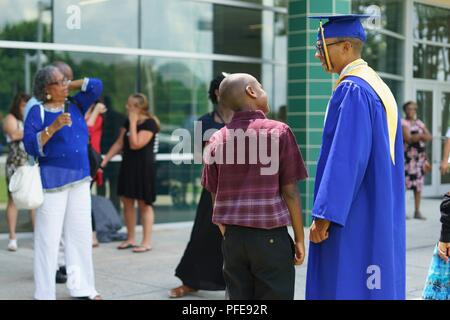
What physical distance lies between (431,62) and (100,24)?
8.17 m

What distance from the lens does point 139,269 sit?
7758 millimetres

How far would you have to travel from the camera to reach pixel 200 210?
6262 millimetres

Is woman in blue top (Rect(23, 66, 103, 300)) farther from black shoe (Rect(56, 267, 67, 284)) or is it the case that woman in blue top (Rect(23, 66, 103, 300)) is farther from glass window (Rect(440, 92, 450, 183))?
glass window (Rect(440, 92, 450, 183))

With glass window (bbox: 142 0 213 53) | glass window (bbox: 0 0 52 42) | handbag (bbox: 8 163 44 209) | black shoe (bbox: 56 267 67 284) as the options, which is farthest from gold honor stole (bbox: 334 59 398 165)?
glass window (bbox: 142 0 213 53)

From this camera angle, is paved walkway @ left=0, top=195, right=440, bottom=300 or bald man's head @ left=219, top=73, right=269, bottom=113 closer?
bald man's head @ left=219, top=73, right=269, bottom=113

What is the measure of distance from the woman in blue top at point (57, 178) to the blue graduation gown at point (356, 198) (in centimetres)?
267

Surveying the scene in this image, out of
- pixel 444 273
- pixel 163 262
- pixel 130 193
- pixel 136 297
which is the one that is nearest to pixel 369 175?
pixel 444 273

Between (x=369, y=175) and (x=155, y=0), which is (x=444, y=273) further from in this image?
(x=155, y=0)

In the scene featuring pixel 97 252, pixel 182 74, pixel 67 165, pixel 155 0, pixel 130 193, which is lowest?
pixel 97 252

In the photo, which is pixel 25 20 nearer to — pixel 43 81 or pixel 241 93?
pixel 43 81

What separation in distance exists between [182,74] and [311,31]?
2017 mm

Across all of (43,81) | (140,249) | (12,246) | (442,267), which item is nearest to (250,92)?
(442,267)

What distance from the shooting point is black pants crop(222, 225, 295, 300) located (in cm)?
391

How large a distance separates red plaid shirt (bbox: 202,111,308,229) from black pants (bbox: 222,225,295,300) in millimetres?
68
